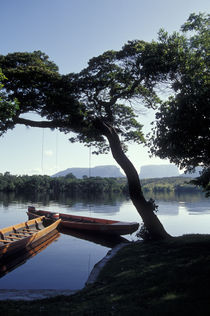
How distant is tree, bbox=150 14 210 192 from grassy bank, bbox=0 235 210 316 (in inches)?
183

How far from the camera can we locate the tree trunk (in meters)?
17.4

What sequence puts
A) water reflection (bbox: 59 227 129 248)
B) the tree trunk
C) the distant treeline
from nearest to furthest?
the tree trunk
water reflection (bbox: 59 227 129 248)
the distant treeline

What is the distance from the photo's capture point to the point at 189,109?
35.4ft

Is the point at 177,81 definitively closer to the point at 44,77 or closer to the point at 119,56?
the point at 119,56

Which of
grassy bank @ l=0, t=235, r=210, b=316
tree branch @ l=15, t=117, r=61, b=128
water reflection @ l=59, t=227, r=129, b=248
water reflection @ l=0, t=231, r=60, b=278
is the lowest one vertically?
water reflection @ l=59, t=227, r=129, b=248

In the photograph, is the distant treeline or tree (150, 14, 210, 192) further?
the distant treeline

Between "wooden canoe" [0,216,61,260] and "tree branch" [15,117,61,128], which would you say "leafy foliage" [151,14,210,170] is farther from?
"wooden canoe" [0,216,61,260]

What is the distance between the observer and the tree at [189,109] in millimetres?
10805

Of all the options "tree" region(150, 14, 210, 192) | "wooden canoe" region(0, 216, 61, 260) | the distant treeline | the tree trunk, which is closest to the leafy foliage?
"tree" region(150, 14, 210, 192)

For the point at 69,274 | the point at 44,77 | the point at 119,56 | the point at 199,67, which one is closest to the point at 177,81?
the point at 199,67

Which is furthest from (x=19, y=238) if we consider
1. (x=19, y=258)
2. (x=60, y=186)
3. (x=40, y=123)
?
(x=60, y=186)

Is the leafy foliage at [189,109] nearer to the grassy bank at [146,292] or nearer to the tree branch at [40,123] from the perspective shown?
the grassy bank at [146,292]

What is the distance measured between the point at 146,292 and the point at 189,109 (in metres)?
7.40

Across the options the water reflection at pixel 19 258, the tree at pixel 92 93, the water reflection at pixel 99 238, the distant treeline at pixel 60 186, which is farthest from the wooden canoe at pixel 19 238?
the distant treeline at pixel 60 186
